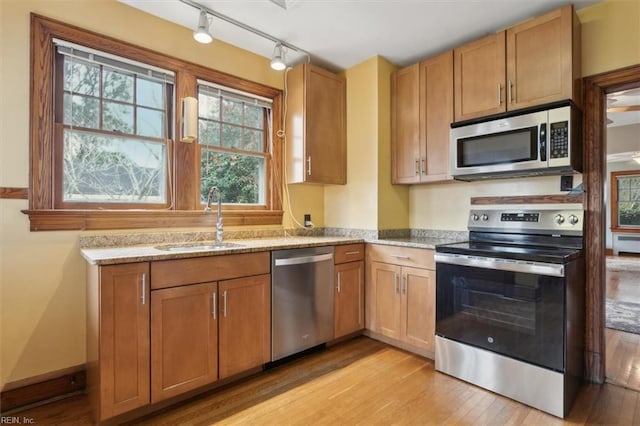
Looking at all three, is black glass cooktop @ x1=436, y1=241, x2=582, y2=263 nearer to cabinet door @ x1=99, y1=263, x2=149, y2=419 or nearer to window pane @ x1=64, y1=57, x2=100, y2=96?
cabinet door @ x1=99, y1=263, x2=149, y2=419

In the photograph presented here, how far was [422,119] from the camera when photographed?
2.95 meters

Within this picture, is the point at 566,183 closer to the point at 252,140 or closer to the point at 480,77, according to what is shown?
the point at 480,77

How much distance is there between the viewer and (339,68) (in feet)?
11.0

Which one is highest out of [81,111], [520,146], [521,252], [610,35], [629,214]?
[610,35]

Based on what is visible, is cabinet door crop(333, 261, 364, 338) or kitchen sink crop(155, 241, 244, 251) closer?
kitchen sink crop(155, 241, 244, 251)

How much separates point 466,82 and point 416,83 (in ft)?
1.57

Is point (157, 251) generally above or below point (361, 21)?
below

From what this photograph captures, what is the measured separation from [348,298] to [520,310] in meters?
1.32

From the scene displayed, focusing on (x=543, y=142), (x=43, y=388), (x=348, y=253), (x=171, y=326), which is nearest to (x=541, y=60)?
(x=543, y=142)

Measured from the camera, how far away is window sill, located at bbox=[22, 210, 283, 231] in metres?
2.00

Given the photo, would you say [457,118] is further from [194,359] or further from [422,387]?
[194,359]

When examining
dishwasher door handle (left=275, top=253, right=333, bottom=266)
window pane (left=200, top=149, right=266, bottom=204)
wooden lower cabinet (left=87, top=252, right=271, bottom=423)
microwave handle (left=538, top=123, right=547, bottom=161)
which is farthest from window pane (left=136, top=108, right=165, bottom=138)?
microwave handle (left=538, top=123, right=547, bottom=161)

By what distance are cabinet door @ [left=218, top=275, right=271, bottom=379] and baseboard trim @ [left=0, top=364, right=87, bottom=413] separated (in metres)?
0.93

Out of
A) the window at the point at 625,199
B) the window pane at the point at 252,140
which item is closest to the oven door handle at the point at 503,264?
the window pane at the point at 252,140
